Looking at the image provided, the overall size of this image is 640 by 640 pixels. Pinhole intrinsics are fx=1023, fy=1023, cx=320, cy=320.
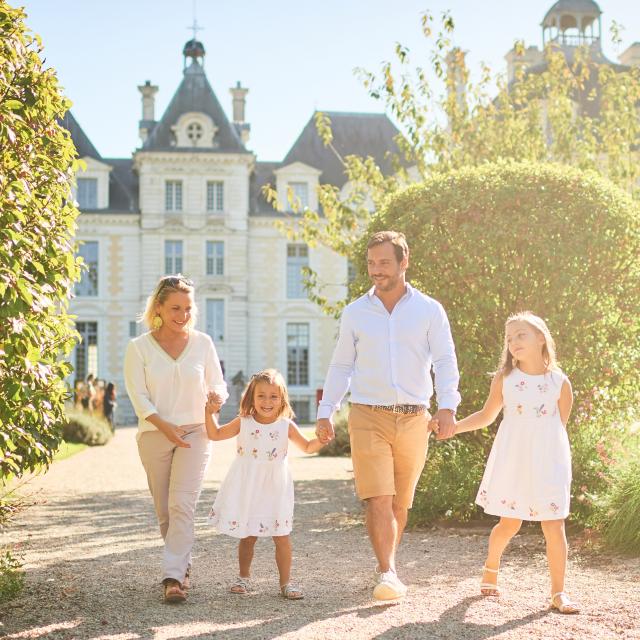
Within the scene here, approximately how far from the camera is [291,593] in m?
5.31

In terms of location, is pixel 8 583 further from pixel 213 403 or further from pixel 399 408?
pixel 399 408

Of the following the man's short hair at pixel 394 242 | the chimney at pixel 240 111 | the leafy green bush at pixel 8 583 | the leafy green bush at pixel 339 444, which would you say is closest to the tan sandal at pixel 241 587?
the leafy green bush at pixel 8 583

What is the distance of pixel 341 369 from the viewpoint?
5.50 meters

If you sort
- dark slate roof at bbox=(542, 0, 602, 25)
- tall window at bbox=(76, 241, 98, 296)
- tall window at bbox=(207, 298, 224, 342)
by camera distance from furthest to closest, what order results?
tall window at bbox=(76, 241, 98, 296) < tall window at bbox=(207, 298, 224, 342) < dark slate roof at bbox=(542, 0, 602, 25)

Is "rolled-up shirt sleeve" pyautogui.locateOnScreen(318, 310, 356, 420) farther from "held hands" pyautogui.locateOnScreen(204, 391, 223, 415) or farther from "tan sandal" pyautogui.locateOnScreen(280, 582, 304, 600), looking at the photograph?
"tan sandal" pyautogui.locateOnScreen(280, 582, 304, 600)

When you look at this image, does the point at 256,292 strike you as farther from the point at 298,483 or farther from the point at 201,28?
the point at 298,483

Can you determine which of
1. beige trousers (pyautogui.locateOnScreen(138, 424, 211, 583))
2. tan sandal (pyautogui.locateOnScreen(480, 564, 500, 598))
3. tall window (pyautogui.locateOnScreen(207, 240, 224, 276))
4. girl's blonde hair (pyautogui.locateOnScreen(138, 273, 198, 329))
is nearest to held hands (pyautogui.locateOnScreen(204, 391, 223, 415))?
beige trousers (pyautogui.locateOnScreen(138, 424, 211, 583))

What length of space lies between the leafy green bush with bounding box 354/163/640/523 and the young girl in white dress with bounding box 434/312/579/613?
2848 millimetres

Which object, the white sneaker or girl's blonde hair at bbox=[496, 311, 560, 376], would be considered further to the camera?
girl's blonde hair at bbox=[496, 311, 560, 376]

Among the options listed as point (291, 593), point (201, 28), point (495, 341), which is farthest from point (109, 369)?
point (291, 593)

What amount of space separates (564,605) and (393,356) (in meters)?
1.48

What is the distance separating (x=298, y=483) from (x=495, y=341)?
16.2ft

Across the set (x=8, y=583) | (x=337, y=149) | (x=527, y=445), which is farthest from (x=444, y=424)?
(x=337, y=149)

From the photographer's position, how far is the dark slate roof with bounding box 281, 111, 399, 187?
39312 mm
